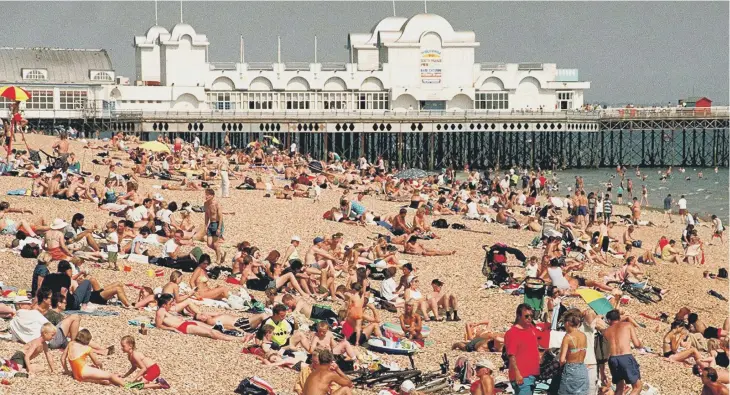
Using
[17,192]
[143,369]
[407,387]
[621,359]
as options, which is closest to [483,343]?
[621,359]

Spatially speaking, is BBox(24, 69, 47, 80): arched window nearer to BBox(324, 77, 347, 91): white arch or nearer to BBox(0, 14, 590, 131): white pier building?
BBox(0, 14, 590, 131): white pier building

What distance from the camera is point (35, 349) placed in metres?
11.5

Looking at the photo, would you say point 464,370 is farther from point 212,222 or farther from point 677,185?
point 677,185

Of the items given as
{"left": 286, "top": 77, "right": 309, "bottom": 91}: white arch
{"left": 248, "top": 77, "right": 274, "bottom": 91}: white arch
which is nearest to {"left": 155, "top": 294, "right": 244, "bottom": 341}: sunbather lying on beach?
{"left": 248, "top": 77, "right": 274, "bottom": 91}: white arch

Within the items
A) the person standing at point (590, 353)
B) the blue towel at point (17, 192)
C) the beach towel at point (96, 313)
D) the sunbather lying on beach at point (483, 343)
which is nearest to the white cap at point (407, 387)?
the person standing at point (590, 353)

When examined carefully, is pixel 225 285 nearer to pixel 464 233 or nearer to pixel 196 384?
pixel 196 384

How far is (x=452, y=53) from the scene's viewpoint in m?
58.4

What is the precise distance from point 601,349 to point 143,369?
432 cm

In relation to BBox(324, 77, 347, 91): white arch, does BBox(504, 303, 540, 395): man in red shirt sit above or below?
below

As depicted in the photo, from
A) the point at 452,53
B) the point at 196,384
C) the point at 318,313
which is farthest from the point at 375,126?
the point at 196,384

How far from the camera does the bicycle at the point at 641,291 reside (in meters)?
18.9

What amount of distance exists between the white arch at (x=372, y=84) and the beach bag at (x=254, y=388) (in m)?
46.9

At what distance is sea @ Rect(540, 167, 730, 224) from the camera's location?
44.7 meters

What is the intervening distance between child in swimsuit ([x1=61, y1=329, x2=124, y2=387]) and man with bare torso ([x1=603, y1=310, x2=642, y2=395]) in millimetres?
4530
